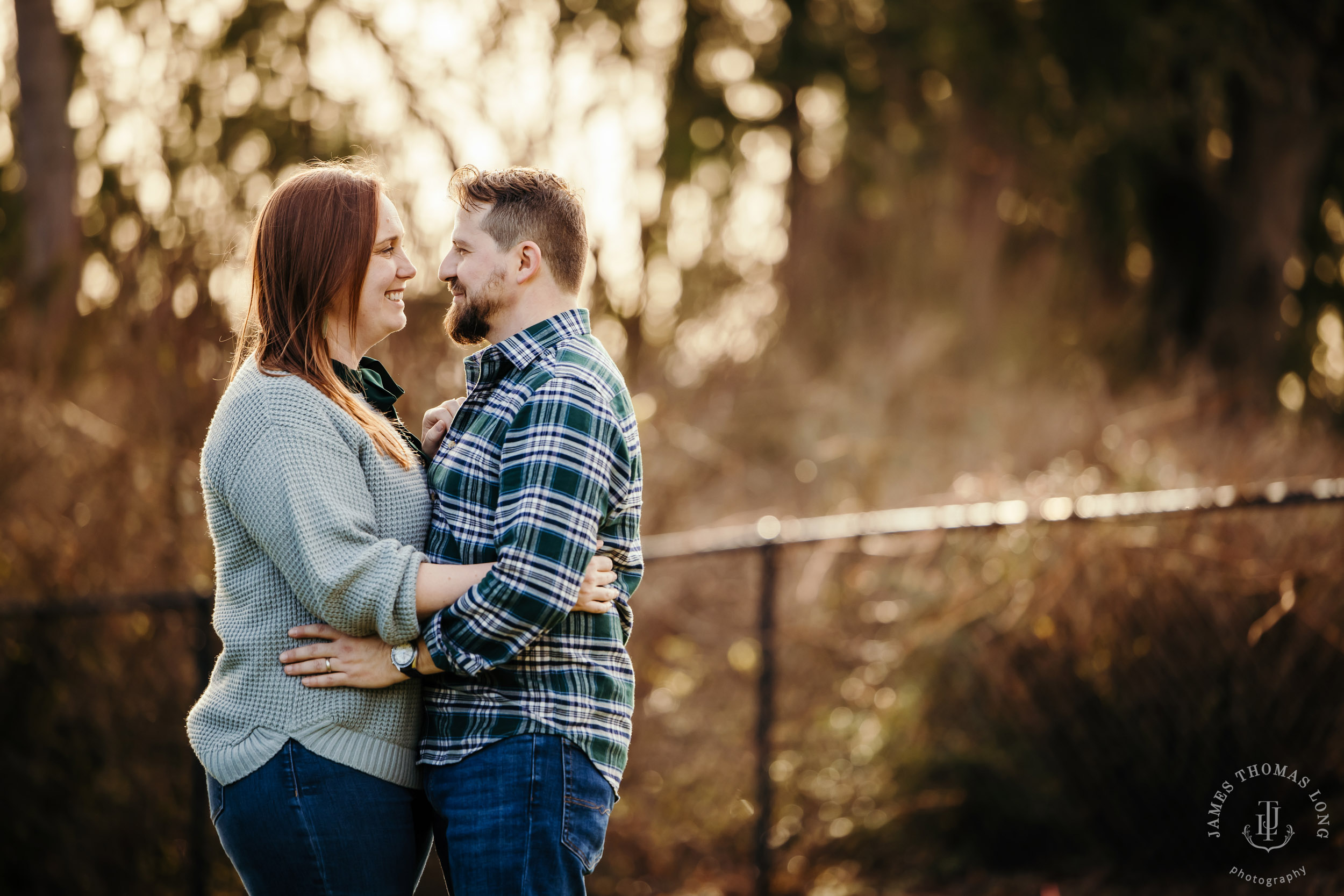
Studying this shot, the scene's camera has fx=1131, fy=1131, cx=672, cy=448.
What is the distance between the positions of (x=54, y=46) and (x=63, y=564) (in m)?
4.13

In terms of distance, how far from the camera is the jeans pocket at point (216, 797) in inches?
79.9

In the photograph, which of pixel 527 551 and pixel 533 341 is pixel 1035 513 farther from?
pixel 527 551

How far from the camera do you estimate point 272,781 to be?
1982 mm

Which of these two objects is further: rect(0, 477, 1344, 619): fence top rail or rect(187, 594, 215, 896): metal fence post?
rect(187, 594, 215, 896): metal fence post

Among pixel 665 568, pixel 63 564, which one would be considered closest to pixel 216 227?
pixel 63 564

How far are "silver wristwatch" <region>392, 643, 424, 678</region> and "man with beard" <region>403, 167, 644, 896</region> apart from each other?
21mm

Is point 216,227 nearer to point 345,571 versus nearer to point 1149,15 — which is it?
point 345,571

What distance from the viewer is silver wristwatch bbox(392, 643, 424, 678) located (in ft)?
6.66

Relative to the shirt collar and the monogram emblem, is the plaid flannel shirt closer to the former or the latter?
the shirt collar

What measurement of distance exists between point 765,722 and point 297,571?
2755 mm

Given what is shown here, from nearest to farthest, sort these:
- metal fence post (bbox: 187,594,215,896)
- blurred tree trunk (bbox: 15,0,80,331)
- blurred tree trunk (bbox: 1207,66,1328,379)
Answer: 1. metal fence post (bbox: 187,594,215,896)
2. blurred tree trunk (bbox: 15,0,80,331)
3. blurred tree trunk (bbox: 1207,66,1328,379)

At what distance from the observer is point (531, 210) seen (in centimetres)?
220

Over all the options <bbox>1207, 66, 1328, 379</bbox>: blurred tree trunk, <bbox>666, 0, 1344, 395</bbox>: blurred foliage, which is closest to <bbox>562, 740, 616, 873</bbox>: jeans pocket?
<bbox>666, 0, 1344, 395</bbox>: blurred foliage

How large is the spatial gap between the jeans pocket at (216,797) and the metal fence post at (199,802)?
6.82ft
